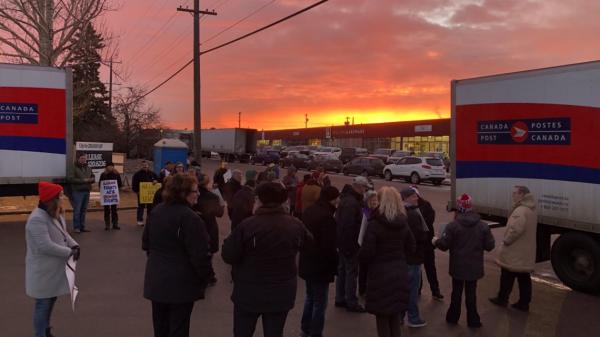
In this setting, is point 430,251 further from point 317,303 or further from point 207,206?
point 207,206

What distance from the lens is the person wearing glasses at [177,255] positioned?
378 cm

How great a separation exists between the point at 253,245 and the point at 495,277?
5.98m

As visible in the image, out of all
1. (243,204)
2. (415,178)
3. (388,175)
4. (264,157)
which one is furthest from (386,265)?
(264,157)

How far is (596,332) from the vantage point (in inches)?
227

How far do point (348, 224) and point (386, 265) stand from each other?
1.31 meters

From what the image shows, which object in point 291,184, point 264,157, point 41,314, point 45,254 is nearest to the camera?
point 45,254

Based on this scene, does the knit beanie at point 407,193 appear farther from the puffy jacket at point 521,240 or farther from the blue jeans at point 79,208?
the blue jeans at point 79,208

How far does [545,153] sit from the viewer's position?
7.82m

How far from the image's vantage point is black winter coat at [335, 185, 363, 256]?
5836 millimetres

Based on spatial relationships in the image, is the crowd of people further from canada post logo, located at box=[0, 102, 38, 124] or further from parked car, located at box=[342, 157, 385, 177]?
parked car, located at box=[342, 157, 385, 177]

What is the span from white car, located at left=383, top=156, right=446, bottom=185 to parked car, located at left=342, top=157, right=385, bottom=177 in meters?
1.72

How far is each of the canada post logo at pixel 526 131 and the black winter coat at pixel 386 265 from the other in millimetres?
4314

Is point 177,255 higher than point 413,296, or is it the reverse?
point 177,255

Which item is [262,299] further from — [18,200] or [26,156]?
[18,200]
